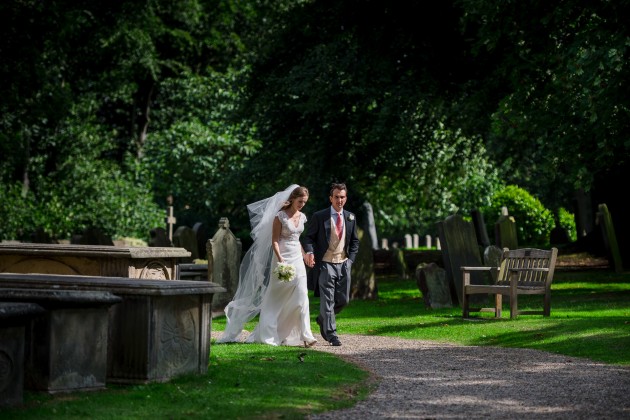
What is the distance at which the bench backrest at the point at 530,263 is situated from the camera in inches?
693

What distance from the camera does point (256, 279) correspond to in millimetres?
15398

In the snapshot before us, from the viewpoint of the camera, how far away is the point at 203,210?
142 feet

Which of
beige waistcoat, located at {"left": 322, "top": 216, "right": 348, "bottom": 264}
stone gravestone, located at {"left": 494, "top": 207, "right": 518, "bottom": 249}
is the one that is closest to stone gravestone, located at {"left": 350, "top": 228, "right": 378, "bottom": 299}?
stone gravestone, located at {"left": 494, "top": 207, "right": 518, "bottom": 249}

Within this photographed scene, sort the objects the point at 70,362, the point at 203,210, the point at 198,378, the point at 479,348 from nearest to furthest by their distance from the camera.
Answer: the point at 70,362 → the point at 198,378 → the point at 479,348 → the point at 203,210

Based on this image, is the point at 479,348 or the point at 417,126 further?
the point at 417,126

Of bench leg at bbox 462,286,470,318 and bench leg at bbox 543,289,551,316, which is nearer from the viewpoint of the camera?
bench leg at bbox 543,289,551,316

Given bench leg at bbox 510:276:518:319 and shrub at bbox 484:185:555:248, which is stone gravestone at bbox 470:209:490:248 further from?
shrub at bbox 484:185:555:248

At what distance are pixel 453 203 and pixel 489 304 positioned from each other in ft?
99.7

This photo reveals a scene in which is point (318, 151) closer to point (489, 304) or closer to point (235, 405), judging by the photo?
point (489, 304)

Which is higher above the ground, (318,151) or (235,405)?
(318,151)

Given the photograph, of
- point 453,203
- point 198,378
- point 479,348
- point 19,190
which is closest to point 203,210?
point 19,190

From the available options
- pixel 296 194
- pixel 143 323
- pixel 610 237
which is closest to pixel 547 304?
pixel 296 194

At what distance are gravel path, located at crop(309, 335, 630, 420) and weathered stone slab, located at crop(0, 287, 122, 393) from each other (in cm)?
222

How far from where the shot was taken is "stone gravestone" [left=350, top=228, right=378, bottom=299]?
23344mm
